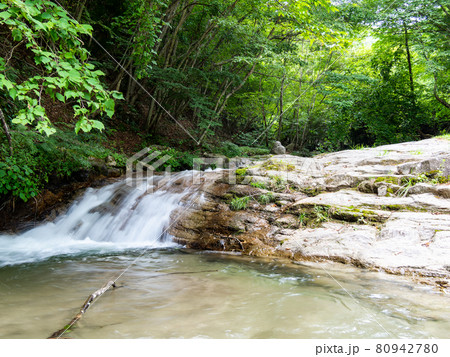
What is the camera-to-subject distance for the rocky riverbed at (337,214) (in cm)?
349

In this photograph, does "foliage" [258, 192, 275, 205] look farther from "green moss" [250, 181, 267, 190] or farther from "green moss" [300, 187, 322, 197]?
"green moss" [300, 187, 322, 197]

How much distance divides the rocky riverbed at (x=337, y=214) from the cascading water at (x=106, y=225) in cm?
51

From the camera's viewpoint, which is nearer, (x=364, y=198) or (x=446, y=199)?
(x=446, y=199)

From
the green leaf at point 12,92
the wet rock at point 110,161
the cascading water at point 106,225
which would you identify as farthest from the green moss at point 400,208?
the wet rock at point 110,161

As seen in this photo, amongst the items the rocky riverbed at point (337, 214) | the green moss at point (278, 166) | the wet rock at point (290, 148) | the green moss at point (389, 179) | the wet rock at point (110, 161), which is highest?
the wet rock at point (290, 148)

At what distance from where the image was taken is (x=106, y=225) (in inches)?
229

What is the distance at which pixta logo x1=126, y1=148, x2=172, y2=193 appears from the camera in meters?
7.43

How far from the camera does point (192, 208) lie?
5.75m

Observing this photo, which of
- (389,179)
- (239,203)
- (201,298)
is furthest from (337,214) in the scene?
(201,298)

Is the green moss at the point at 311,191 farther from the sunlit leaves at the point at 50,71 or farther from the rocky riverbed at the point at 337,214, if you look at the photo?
the sunlit leaves at the point at 50,71

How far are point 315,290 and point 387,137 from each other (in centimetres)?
1173

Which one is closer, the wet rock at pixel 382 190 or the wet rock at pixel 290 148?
the wet rock at pixel 382 190
